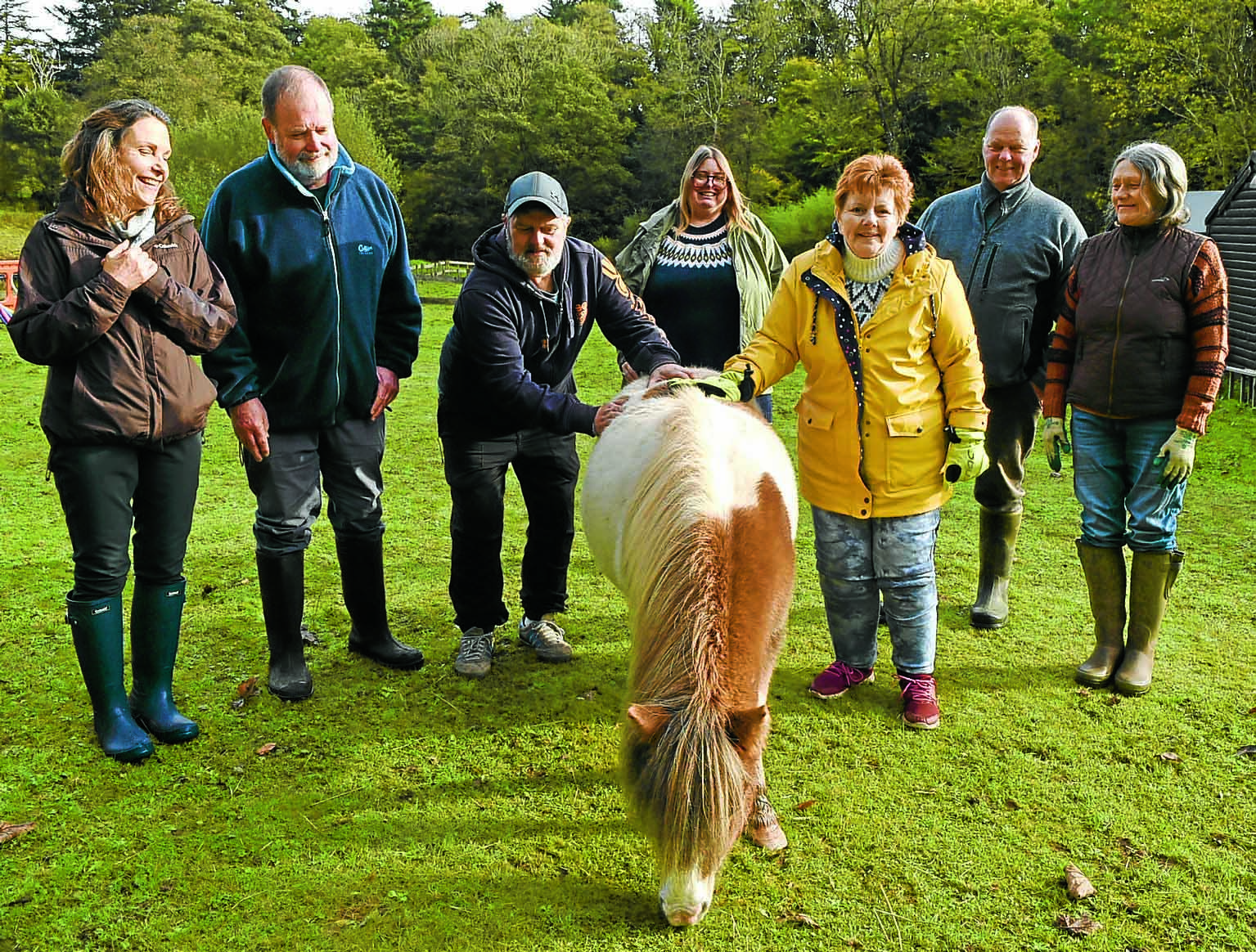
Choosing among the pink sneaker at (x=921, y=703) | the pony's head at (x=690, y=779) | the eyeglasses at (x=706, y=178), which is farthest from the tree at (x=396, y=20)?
the pony's head at (x=690, y=779)

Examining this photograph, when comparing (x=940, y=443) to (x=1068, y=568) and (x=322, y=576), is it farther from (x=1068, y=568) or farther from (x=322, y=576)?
(x=322, y=576)

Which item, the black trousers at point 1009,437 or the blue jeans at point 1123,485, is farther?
the black trousers at point 1009,437

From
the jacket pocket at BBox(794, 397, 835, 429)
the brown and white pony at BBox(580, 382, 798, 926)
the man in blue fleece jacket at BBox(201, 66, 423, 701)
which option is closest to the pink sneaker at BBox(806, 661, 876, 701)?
the brown and white pony at BBox(580, 382, 798, 926)

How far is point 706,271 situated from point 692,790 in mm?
3222

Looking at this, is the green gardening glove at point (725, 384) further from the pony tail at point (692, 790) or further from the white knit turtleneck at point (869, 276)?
the pony tail at point (692, 790)

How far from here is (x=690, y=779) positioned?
2271mm

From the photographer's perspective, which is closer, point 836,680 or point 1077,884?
point 1077,884

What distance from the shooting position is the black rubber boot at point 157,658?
142 inches

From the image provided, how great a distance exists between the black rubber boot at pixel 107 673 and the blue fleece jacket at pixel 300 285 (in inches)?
38.2

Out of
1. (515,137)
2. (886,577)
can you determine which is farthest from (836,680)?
(515,137)

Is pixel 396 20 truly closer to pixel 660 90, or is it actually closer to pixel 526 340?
pixel 660 90

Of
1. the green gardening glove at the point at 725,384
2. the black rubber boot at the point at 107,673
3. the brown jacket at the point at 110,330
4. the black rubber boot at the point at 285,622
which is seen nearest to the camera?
the brown jacket at the point at 110,330

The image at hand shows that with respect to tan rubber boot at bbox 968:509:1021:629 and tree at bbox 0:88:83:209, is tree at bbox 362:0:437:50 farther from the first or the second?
tan rubber boot at bbox 968:509:1021:629

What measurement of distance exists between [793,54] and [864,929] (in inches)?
1611
